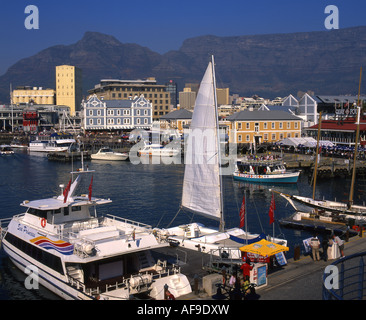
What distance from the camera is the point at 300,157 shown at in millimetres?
75438

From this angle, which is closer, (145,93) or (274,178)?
(274,178)

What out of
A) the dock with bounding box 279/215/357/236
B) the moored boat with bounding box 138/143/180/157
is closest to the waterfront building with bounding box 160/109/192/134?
the moored boat with bounding box 138/143/180/157

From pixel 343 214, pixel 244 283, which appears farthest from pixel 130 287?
pixel 343 214

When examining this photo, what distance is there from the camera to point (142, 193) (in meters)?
50.6

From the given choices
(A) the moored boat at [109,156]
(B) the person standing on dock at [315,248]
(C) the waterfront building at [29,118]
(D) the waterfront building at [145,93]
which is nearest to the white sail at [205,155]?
(B) the person standing on dock at [315,248]

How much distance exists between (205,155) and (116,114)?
99127 millimetres

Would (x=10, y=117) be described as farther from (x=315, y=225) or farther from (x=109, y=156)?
(x=315, y=225)

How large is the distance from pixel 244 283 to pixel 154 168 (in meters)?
57.1

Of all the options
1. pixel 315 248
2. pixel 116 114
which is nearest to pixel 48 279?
pixel 315 248

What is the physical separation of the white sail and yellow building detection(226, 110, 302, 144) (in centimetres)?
6142

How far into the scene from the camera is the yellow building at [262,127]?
8750 centimetres

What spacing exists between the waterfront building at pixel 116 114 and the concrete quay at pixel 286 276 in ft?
327
